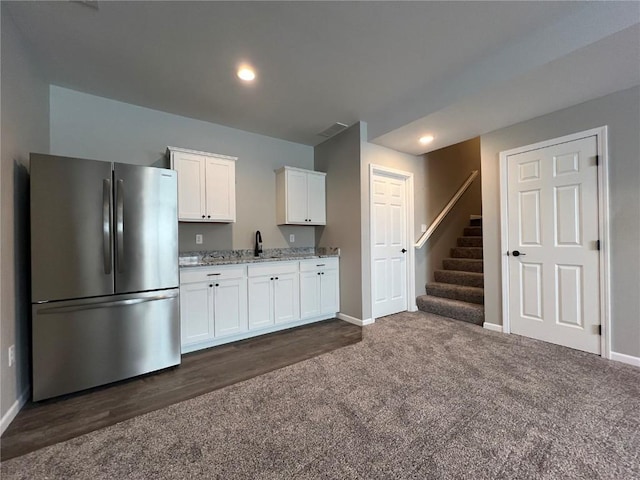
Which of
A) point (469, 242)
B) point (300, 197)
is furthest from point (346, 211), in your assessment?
point (469, 242)

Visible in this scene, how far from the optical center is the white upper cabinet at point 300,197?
388 centimetres

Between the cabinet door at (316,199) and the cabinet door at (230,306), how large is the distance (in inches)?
58.1

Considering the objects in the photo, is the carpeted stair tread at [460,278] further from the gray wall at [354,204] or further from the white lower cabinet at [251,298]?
the white lower cabinet at [251,298]

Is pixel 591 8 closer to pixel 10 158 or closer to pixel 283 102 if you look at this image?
pixel 283 102

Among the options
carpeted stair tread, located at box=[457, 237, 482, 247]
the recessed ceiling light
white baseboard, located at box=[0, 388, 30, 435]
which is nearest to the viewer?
white baseboard, located at box=[0, 388, 30, 435]

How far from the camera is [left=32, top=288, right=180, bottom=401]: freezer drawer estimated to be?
6.57 feet

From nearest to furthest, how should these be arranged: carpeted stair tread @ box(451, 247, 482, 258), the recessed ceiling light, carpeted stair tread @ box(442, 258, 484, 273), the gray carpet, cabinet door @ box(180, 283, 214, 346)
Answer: the gray carpet, the recessed ceiling light, cabinet door @ box(180, 283, 214, 346), carpeted stair tread @ box(442, 258, 484, 273), carpeted stair tread @ box(451, 247, 482, 258)

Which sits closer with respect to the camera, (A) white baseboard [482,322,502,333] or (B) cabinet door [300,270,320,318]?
(A) white baseboard [482,322,502,333]

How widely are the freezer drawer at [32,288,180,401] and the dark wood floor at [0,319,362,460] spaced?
11cm

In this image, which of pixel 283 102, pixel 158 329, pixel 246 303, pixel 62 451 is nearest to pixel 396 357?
pixel 246 303

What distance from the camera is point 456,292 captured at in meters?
4.00

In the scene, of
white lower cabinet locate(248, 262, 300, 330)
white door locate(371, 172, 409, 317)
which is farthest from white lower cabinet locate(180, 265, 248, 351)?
white door locate(371, 172, 409, 317)


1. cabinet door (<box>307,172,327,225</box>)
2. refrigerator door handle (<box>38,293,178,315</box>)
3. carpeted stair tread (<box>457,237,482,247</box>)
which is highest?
cabinet door (<box>307,172,327,225</box>)

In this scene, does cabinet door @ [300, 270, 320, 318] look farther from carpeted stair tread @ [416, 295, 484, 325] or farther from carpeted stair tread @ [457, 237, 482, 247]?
carpeted stair tread @ [457, 237, 482, 247]
